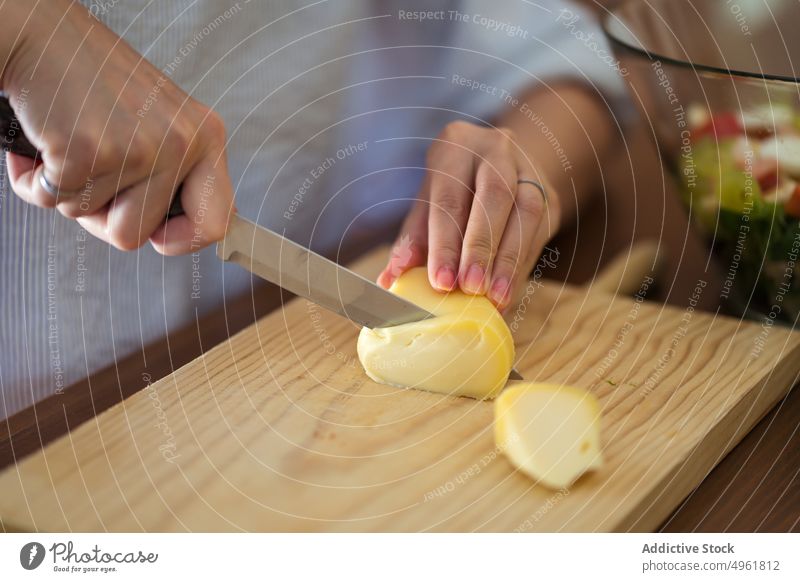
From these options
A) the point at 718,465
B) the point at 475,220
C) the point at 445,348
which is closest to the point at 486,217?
the point at 475,220

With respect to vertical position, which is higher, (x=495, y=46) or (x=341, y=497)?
(x=495, y=46)

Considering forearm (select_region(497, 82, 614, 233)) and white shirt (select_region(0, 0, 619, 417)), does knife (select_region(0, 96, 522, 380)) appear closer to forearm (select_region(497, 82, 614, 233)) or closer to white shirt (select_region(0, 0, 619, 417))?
white shirt (select_region(0, 0, 619, 417))

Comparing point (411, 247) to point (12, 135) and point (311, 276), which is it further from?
point (12, 135)

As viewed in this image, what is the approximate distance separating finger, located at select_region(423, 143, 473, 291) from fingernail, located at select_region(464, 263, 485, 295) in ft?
0.04

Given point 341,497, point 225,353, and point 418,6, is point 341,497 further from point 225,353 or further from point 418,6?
point 418,6

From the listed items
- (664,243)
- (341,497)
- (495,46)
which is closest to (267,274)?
(341,497)

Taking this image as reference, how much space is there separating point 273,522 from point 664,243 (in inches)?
19.6

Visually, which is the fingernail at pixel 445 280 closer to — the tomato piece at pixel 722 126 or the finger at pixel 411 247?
the finger at pixel 411 247

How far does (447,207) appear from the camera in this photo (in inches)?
24.3

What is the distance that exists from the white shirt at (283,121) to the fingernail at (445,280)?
0.14 metres

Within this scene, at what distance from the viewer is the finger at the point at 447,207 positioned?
58cm

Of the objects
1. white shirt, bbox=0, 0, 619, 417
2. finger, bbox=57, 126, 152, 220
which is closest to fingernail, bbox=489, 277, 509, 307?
white shirt, bbox=0, 0, 619, 417

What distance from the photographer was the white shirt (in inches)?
26.5
